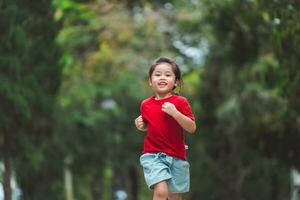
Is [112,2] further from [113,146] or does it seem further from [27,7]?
[27,7]

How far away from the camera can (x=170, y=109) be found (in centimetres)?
594

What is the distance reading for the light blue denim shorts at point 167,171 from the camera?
6098 mm

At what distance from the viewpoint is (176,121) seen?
609cm

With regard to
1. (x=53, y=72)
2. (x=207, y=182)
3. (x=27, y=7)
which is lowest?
(x=207, y=182)

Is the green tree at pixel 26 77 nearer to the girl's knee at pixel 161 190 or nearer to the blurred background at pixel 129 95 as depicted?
the blurred background at pixel 129 95

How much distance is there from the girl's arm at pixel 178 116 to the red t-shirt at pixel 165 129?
4.2 inches

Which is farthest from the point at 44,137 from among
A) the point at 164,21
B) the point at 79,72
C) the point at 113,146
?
the point at 164,21

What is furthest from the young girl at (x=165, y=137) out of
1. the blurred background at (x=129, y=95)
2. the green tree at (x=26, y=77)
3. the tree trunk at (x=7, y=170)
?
the tree trunk at (x=7, y=170)

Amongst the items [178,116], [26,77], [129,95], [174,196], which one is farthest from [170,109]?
[129,95]

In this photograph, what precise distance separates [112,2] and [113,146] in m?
4.78

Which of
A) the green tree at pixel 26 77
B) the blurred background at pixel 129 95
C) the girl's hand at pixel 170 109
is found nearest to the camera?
the girl's hand at pixel 170 109

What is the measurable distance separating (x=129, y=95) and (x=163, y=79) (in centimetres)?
1908

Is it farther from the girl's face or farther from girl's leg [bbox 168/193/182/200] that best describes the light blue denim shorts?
the girl's face

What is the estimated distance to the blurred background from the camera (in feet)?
53.1
